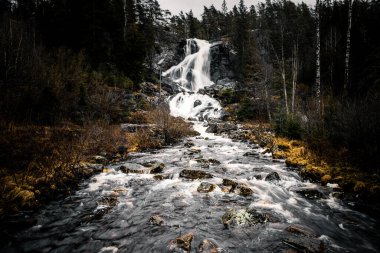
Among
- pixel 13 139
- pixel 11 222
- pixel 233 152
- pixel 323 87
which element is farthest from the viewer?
pixel 323 87

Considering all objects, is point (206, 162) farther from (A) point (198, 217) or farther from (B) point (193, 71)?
(B) point (193, 71)

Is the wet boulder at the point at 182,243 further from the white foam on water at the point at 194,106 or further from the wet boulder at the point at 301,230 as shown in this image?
the white foam on water at the point at 194,106

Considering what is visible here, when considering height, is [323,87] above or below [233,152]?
above

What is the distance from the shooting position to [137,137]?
1508 cm

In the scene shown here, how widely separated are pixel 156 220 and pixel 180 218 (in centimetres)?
63

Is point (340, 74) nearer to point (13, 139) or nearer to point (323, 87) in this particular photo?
point (323, 87)

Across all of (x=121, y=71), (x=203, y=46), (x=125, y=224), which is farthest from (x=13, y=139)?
(x=203, y=46)

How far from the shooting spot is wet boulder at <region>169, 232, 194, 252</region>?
422 cm

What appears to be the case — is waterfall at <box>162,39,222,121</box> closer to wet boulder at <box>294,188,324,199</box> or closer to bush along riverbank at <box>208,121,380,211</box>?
bush along riverbank at <box>208,121,380,211</box>

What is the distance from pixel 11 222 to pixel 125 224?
8.55 ft

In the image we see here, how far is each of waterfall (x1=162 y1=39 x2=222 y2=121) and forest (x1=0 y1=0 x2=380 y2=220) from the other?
3.57 meters

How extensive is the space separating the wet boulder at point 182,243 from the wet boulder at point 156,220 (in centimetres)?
86

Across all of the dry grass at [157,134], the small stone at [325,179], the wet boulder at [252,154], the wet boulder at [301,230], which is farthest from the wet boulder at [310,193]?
the dry grass at [157,134]

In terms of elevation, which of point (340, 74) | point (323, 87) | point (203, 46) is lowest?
point (323, 87)
